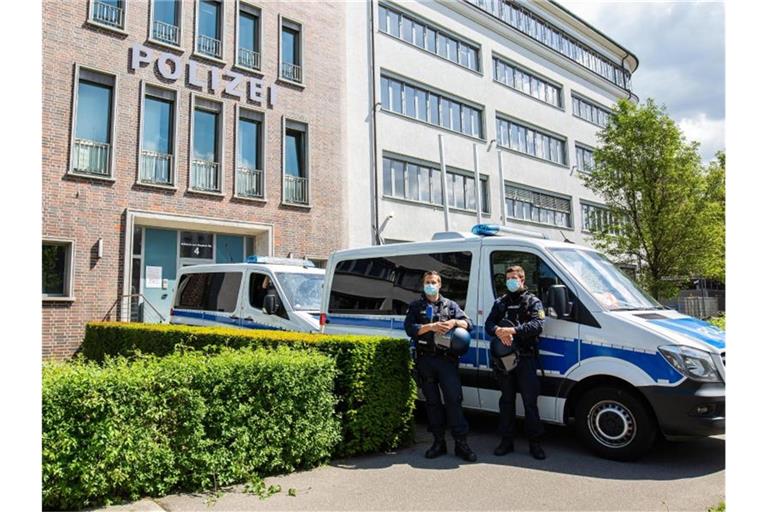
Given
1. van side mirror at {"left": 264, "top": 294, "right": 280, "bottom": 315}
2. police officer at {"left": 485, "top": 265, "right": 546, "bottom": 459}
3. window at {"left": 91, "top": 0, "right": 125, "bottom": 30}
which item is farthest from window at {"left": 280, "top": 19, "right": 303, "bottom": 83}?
police officer at {"left": 485, "top": 265, "right": 546, "bottom": 459}

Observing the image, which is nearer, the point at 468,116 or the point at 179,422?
the point at 179,422

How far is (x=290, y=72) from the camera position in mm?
20109

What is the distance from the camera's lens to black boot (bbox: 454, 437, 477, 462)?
242 inches

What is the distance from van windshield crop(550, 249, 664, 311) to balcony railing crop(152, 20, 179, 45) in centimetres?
1439

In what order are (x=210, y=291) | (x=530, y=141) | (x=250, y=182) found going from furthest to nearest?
(x=530, y=141) → (x=250, y=182) → (x=210, y=291)

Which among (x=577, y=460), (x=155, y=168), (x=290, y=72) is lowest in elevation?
(x=577, y=460)

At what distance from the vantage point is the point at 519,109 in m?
29.7

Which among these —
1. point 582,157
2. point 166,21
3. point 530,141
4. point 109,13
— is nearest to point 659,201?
point 166,21

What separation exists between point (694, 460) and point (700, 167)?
36.3ft

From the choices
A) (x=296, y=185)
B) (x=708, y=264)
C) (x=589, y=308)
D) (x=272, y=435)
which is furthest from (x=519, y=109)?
(x=272, y=435)

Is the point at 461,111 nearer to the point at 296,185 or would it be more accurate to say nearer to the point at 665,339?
the point at 296,185

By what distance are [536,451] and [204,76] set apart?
15332 millimetres

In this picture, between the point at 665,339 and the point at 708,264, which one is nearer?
the point at 665,339

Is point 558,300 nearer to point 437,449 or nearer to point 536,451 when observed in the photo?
point 536,451
